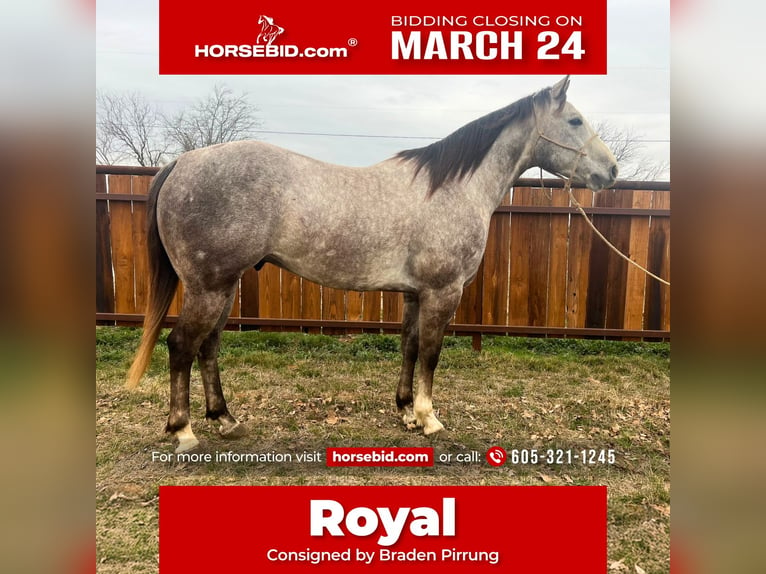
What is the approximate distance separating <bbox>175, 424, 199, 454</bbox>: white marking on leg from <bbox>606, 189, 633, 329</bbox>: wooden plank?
3.42m

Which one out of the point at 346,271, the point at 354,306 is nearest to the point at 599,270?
the point at 354,306

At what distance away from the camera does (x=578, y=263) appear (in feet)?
12.3

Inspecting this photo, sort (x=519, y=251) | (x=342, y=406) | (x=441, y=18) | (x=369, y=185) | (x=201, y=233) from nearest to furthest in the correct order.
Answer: (x=441, y=18) < (x=201, y=233) < (x=369, y=185) < (x=342, y=406) < (x=519, y=251)

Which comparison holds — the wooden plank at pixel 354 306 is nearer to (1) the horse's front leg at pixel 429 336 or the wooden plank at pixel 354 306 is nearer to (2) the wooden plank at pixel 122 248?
(1) the horse's front leg at pixel 429 336

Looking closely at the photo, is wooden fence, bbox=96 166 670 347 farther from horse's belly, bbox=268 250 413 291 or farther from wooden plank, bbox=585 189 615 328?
horse's belly, bbox=268 250 413 291

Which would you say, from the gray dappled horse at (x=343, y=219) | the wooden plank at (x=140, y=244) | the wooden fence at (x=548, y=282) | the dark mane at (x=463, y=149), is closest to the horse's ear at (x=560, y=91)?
the gray dappled horse at (x=343, y=219)

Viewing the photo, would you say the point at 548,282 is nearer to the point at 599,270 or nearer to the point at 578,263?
the point at 578,263

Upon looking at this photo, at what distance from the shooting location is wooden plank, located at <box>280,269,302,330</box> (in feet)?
12.4

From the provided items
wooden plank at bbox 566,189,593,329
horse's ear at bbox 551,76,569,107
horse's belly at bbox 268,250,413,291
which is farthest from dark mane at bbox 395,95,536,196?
wooden plank at bbox 566,189,593,329
